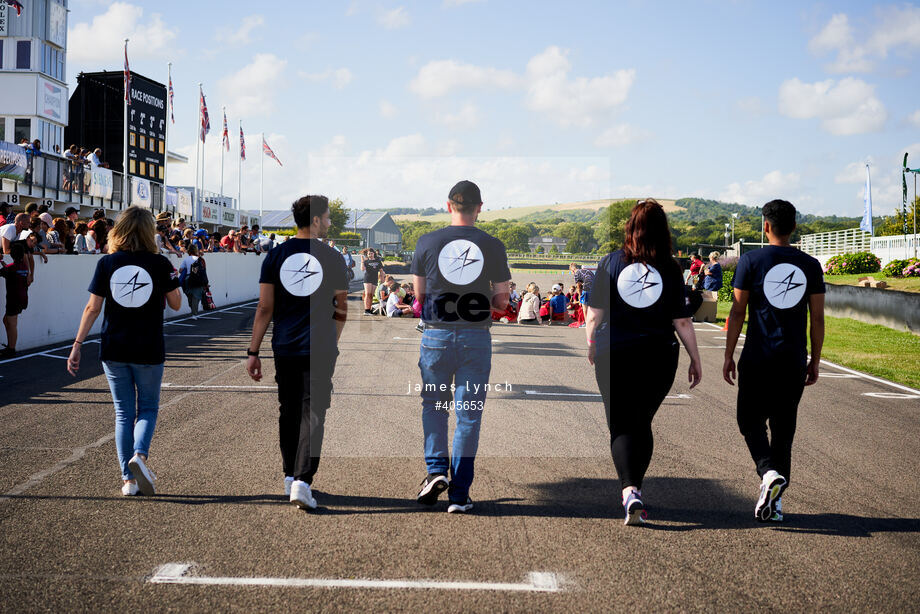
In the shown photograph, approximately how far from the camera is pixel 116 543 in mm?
4168

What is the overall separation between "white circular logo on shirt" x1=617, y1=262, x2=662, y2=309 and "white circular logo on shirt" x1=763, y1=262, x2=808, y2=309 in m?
0.81

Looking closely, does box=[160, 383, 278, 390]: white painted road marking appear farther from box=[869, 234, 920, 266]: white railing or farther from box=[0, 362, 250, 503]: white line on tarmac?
box=[869, 234, 920, 266]: white railing

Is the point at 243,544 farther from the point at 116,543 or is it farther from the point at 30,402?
the point at 30,402

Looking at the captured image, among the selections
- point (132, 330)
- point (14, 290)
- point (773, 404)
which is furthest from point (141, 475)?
point (14, 290)

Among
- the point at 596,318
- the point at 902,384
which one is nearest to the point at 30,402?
the point at 596,318

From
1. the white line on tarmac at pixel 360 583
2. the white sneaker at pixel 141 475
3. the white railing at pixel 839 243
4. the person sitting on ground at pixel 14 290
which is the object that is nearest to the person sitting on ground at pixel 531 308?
the person sitting on ground at pixel 14 290

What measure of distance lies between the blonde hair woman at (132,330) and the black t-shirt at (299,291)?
77 cm

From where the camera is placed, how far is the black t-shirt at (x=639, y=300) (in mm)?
4664

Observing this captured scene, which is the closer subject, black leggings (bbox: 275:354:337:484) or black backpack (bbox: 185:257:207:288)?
black leggings (bbox: 275:354:337:484)

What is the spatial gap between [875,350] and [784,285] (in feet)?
42.9

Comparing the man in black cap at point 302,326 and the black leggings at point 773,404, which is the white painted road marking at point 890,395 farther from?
the man in black cap at point 302,326

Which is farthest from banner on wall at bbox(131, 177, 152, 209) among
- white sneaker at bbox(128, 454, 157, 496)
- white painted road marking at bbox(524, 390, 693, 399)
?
white sneaker at bbox(128, 454, 157, 496)

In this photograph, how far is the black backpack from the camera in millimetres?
18516

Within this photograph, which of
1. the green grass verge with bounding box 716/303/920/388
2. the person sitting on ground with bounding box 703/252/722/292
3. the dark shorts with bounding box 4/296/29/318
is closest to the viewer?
the dark shorts with bounding box 4/296/29/318
